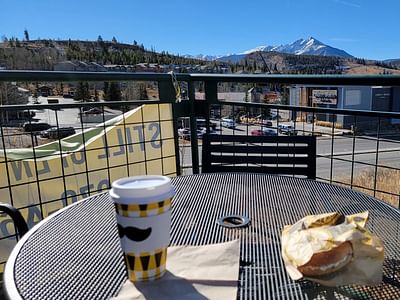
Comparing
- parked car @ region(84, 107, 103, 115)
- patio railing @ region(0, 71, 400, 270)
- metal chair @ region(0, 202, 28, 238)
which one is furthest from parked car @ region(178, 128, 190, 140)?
metal chair @ region(0, 202, 28, 238)

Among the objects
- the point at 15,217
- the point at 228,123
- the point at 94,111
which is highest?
the point at 94,111

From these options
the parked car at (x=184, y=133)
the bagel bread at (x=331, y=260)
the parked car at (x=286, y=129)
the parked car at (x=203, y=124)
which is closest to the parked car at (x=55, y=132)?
the parked car at (x=184, y=133)

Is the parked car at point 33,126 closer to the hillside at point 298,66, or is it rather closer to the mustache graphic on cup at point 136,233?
the mustache graphic on cup at point 136,233

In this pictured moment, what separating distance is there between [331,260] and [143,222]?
1.21 ft

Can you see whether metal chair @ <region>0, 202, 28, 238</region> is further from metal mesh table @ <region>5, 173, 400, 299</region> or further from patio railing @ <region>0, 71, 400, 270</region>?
patio railing @ <region>0, 71, 400, 270</region>

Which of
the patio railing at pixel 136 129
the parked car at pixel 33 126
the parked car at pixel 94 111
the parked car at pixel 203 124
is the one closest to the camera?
the parked car at pixel 33 126

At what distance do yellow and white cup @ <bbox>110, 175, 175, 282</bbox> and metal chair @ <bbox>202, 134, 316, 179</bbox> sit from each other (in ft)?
3.88

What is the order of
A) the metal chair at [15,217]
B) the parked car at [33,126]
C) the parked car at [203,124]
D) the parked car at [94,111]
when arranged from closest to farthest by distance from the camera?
the metal chair at [15,217], the parked car at [33,126], the parked car at [94,111], the parked car at [203,124]

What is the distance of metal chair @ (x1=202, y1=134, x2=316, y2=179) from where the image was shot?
1766mm

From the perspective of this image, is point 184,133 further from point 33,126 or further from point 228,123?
point 33,126

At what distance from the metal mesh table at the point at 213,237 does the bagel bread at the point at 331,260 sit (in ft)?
0.10

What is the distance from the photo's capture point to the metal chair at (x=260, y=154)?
1766 mm

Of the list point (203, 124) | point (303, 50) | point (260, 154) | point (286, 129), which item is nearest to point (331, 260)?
point (260, 154)

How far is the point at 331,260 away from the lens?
0.67 metres
